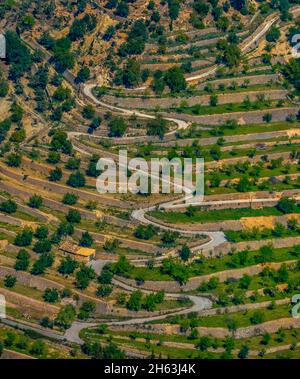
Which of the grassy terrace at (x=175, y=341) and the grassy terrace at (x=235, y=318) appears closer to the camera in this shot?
the grassy terrace at (x=175, y=341)

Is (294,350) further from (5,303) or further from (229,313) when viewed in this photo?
(5,303)

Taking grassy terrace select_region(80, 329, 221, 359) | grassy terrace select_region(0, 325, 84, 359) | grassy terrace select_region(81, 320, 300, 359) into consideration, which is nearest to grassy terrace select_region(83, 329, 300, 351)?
grassy terrace select_region(81, 320, 300, 359)

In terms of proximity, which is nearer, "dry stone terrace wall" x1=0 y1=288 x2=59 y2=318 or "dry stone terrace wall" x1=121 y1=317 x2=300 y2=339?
"dry stone terrace wall" x1=121 y1=317 x2=300 y2=339

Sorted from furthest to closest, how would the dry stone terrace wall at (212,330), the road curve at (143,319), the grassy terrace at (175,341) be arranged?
the dry stone terrace wall at (212,330)
the road curve at (143,319)
the grassy terrace at (175,341)

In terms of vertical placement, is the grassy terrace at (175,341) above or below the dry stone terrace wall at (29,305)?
below

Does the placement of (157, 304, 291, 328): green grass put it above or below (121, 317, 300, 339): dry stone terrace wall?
above

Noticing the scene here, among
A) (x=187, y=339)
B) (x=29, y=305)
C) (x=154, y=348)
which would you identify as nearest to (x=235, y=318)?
(x=187, y=339)

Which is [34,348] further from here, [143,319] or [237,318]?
[237,318]

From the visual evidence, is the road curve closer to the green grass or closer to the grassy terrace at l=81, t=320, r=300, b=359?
the grassy terrace at l=81, t=320, r=300, b=359

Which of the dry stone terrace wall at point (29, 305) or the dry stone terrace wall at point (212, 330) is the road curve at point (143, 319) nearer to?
the dry stone terrace wall at point (212, 330)

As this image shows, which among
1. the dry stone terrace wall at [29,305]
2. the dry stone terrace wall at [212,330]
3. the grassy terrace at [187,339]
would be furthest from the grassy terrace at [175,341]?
the dry stone terrace wall at [29,305]

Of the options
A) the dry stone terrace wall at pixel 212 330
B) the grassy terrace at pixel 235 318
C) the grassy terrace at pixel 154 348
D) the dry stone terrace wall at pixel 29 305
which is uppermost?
the dry stone terrace wall at pixel 29 305
